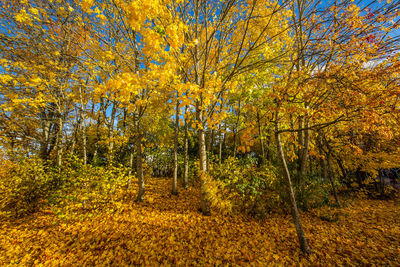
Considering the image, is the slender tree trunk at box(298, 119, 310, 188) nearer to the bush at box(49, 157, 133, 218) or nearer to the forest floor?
the forest floor

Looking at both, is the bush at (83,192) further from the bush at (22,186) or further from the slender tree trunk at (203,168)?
the slender tree trunk at (203,168)

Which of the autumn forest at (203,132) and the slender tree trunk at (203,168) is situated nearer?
the autumn forest at (203,132)

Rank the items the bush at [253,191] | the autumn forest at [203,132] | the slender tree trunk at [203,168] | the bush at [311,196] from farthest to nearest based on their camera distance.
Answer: the bush at [311,196] → the bush at [253,191] → the slender tree trunk at [203,168] → the autumn forest at [203,132]

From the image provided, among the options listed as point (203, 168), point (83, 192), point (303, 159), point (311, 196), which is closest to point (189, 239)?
point (203, 168)

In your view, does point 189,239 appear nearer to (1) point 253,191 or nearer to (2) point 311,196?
(1) point 253,191

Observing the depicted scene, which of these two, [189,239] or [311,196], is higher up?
[311,196]

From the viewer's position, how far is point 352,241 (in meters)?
3.83

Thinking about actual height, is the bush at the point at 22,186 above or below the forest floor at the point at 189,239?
above

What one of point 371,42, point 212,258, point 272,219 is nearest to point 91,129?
point 212,258

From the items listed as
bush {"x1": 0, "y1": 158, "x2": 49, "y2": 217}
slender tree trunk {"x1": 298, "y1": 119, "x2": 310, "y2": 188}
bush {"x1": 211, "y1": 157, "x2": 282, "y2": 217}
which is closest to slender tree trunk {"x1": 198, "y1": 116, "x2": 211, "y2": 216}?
bush {"x1": 211, "y1": 157, "x2": 282, "y2": 217}

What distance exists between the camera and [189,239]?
3.71 meters

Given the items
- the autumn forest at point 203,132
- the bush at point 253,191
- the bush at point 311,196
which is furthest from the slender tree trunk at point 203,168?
the bush at point 311,196

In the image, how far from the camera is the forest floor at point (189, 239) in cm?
311

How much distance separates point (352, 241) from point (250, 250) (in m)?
3.02
